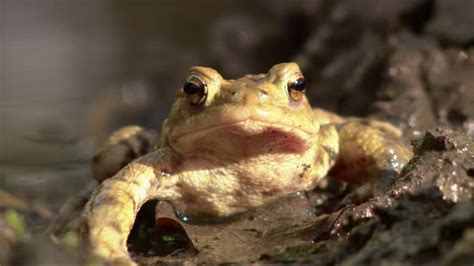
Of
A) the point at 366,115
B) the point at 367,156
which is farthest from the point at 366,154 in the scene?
the point at 366,115

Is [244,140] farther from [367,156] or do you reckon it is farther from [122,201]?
[367,156]

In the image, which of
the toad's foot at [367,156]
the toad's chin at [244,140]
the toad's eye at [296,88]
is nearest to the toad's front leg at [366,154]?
the toad's foot at [367,156]

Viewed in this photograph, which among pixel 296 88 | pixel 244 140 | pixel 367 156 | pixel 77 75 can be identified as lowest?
pixel 244 140

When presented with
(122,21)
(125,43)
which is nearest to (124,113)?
(125,43)

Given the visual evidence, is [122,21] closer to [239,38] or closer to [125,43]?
[125,43]

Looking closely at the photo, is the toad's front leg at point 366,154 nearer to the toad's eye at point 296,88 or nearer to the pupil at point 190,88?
the toad's eye at point 296,88
